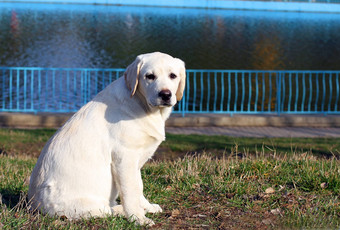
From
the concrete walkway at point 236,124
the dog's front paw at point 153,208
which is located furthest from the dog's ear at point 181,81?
the concrete walkway at point 236,124

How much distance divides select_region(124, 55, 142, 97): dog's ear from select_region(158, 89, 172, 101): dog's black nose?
0.25 meters

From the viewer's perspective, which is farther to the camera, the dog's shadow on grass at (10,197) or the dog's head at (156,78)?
the dog's shadow on grass at (10,197)

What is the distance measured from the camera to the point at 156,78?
390 cm

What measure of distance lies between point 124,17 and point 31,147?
45.7 meters

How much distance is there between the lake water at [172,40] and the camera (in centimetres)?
2728

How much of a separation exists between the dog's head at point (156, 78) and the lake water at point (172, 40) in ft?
68.6

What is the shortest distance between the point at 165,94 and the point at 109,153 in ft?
2.19

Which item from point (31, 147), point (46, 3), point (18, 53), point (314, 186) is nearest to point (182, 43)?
point (18, 53)

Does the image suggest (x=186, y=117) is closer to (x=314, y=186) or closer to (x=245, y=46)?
(x=314, y=186)

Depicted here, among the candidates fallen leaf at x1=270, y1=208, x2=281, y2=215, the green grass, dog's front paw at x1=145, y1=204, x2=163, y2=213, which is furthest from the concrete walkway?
dog's front paw at x1=145, y1=204, x2=163, y2=213

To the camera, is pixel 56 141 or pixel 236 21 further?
pixel 236 21

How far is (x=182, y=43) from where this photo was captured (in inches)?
1383

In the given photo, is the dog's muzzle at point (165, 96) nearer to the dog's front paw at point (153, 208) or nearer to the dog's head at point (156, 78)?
the dog's head at point (156, 78)

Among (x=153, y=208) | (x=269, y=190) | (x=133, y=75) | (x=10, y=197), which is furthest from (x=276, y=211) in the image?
(x=10, y=197)
